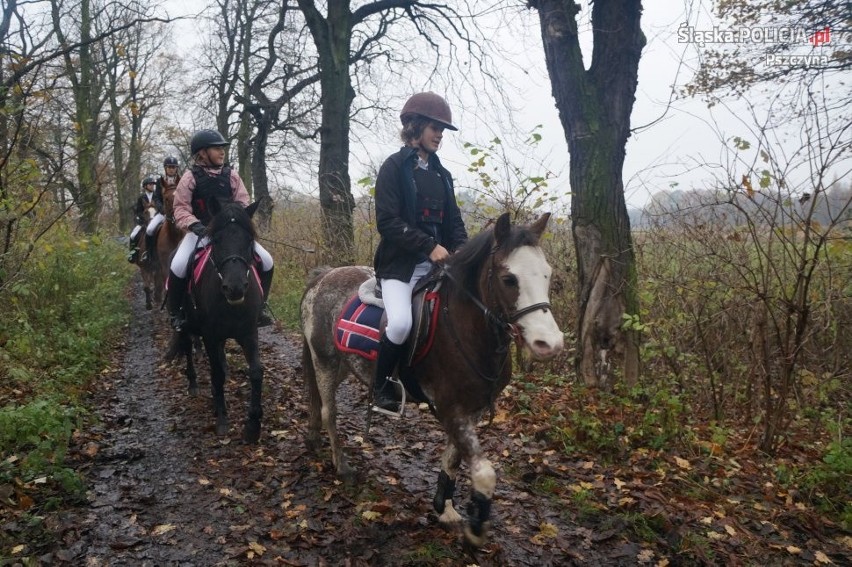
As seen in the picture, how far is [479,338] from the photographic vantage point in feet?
12.3

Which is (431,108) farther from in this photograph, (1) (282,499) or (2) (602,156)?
(1) (282,499)

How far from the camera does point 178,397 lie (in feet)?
23.9

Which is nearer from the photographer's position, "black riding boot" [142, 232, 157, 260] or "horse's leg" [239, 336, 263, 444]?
"horse's leg" [239, 336, 263, 444]

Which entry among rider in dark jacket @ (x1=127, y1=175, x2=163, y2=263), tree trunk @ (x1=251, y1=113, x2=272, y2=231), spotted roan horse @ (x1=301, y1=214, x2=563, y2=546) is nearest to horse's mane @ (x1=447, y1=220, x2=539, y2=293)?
spotted roan horse @ (x1=301, y1=214, x2=563, y2=546)

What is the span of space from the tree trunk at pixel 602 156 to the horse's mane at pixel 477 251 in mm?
3127

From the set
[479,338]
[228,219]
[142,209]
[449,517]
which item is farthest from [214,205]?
[142,209]

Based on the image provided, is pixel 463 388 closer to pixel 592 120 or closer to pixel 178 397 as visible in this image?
pixel 592 120

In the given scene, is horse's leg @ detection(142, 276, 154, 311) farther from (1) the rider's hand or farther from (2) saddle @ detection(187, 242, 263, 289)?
(1) the rider's hand

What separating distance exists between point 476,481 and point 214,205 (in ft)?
13.7

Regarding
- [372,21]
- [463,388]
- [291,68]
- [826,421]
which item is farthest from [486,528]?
[291,68]

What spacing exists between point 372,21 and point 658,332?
43.8 ft

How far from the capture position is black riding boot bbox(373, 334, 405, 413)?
163 inches

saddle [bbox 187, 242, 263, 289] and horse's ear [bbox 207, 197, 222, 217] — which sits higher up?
horse's ear [bbox 207, 197, 222, 217]

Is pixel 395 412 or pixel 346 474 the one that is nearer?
pixel 395 412
